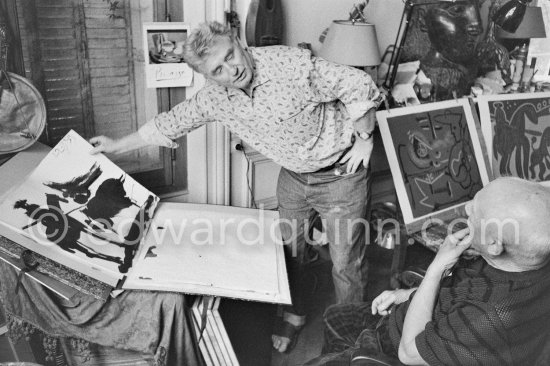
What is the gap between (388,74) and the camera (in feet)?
8.11

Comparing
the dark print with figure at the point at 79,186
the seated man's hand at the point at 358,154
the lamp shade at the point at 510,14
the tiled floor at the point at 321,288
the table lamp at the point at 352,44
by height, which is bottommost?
the tiled floor at the point at 321,288

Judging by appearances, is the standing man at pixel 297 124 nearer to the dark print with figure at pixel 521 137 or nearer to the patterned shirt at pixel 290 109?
the patterned shirt at pixel 290 109

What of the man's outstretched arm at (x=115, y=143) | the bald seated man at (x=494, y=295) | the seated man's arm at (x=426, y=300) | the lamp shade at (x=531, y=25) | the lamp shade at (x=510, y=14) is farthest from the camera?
the lamp shade at (x=531, y=25)

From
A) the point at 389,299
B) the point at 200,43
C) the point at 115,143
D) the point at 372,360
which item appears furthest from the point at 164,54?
the point at 372,360

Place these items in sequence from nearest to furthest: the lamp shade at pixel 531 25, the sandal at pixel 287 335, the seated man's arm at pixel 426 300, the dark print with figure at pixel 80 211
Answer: the seated man's arm at pixel 426 300 < the dark print with figure at pixel 80 211 < the sandal at pixel 287 335 < the lamp shade at pixel 531 25

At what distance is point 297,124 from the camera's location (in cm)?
167

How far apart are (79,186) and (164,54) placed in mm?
631

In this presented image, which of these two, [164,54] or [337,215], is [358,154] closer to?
[337,215]

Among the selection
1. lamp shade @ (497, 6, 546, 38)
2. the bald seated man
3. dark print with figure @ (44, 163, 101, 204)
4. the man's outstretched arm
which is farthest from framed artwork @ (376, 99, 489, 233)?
dark print with figure @ (44, 163, 101, 204)

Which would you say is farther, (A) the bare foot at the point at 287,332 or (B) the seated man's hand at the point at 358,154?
(A) the bare foot at the point at 287,332

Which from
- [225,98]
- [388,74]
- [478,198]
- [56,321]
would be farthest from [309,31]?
[56,321]

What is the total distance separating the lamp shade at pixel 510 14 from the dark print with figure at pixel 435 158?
71cm

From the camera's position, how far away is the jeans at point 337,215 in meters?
1.86

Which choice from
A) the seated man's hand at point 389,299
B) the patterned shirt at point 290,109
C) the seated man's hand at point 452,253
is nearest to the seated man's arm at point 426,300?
the seated man's hand at point 452,253
